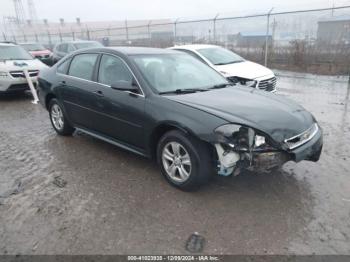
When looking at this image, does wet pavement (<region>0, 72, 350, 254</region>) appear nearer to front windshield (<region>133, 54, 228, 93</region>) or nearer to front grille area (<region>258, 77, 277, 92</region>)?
front windshield (<region>133, 54, 228, 93</region>)

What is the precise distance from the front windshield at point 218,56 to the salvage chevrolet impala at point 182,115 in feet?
12.9

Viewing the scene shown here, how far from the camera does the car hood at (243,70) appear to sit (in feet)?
26.3

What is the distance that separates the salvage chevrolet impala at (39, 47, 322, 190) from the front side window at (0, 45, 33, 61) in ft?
20.0

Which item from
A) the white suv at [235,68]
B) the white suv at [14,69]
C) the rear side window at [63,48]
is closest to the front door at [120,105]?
the white suv at [235,68]

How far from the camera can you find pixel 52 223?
3.23 metres

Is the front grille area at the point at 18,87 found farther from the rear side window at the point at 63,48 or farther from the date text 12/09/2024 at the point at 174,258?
the date text 12/09/2024 at the point at 174,258

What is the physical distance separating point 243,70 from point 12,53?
25.2ft

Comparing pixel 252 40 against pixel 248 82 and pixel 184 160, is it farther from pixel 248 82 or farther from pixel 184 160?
pixel 184 160

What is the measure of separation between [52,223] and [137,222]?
88cm

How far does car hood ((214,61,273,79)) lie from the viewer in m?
8.02

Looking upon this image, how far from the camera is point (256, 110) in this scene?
144 inches

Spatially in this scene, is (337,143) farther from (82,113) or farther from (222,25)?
(222,25)

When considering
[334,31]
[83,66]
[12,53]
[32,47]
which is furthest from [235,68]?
[32,47]

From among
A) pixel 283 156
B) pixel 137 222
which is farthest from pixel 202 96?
pixel 137 222
